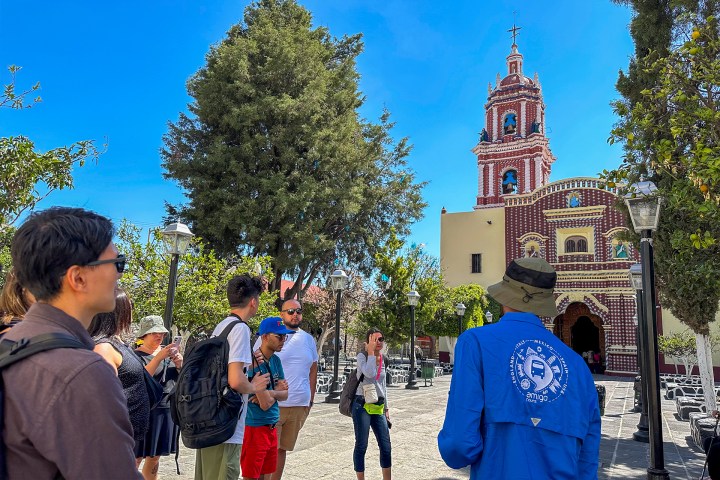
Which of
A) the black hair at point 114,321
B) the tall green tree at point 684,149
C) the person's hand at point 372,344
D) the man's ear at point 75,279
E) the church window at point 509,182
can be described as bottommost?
the person's hand at point 372,344

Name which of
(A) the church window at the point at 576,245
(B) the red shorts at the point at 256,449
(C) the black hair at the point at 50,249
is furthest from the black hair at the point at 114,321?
(A) the church window at the point at 576,245

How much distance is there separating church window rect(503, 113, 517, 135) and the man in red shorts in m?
37.9

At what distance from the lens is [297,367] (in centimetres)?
469

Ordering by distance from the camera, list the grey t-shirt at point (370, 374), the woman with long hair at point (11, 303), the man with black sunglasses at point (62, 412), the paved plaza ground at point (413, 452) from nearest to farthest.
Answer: the man with black sunglasses at point (62, 412)
the woman with long hair at point (11, 303)
the grey t-shirt at point (370, 374)
the paved plaza ground at point (413, 452)

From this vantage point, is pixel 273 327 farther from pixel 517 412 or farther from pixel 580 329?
pixel 580 329

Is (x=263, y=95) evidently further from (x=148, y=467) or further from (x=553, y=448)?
(x=553, y=448)

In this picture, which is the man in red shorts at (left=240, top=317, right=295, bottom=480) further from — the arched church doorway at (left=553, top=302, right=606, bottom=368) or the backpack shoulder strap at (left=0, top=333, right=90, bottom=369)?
the arched church doorway at (left=553, top=302, right=606, bottom=368)

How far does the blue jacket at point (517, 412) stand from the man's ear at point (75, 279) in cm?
140

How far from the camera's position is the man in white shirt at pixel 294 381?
4.59m

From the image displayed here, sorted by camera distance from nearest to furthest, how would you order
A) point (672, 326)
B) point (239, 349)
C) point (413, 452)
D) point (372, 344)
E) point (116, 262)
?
point (116, 262), point (239, 349), point (372, 344), point (413, 452), point (672, 326)

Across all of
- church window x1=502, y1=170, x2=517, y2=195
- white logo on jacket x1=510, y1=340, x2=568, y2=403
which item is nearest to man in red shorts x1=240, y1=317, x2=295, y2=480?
white logo on jacket x1=510, y1=340, x2=568, y2=403

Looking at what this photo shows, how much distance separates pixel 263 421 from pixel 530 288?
2.39 m

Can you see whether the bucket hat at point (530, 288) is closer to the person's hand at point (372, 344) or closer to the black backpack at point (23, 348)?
the black backpack at point (23, 348)

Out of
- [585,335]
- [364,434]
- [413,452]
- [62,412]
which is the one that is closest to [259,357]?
[364,434]
